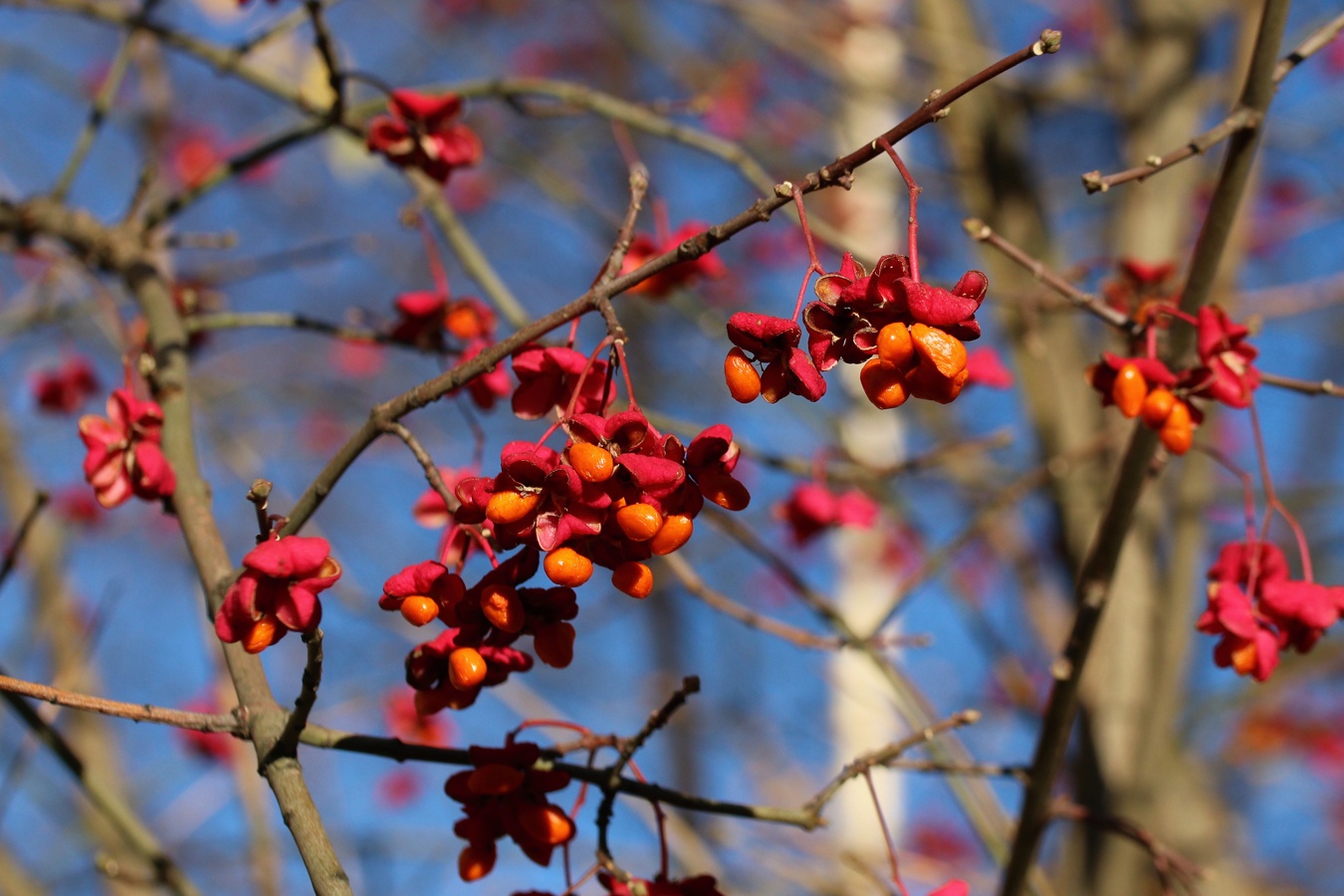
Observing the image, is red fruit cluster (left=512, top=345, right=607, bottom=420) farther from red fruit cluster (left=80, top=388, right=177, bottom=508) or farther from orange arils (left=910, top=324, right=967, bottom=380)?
red fruit cluster (left=80, top=388, right=177, bottom=508)

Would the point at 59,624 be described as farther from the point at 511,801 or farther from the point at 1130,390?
the point at 1130,390

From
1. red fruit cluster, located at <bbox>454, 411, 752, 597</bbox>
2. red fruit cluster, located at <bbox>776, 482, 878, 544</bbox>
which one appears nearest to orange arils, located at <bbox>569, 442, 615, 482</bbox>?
red fruit cluster, located at <bbox>454, 411, 752, 597</bbox>

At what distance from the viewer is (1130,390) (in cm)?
143

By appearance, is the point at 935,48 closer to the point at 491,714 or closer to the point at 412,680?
the point at 412,680

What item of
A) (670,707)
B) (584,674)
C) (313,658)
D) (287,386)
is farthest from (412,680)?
(584,674)

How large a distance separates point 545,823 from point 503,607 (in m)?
0.33

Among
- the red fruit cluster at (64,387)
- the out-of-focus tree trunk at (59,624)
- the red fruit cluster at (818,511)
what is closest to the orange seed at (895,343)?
the red fruit cluster at (818,511)

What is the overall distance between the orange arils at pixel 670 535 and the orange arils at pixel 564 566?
0.26 feet

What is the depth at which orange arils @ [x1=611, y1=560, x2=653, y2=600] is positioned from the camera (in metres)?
1.15

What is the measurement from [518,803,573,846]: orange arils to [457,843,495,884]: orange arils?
0.10m

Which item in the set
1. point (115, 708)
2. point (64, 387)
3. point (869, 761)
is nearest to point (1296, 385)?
point (869, 761)

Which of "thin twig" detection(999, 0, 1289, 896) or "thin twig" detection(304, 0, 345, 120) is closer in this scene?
"thin twig" detection(999, 0, 1289, 896)

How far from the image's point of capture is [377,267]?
7645 millimetres

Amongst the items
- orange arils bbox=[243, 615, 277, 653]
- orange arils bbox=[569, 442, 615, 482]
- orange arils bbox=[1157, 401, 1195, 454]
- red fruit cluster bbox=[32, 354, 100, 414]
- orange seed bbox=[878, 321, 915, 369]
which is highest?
red fruit cluster bbox=[32, 354, 100, 414]
